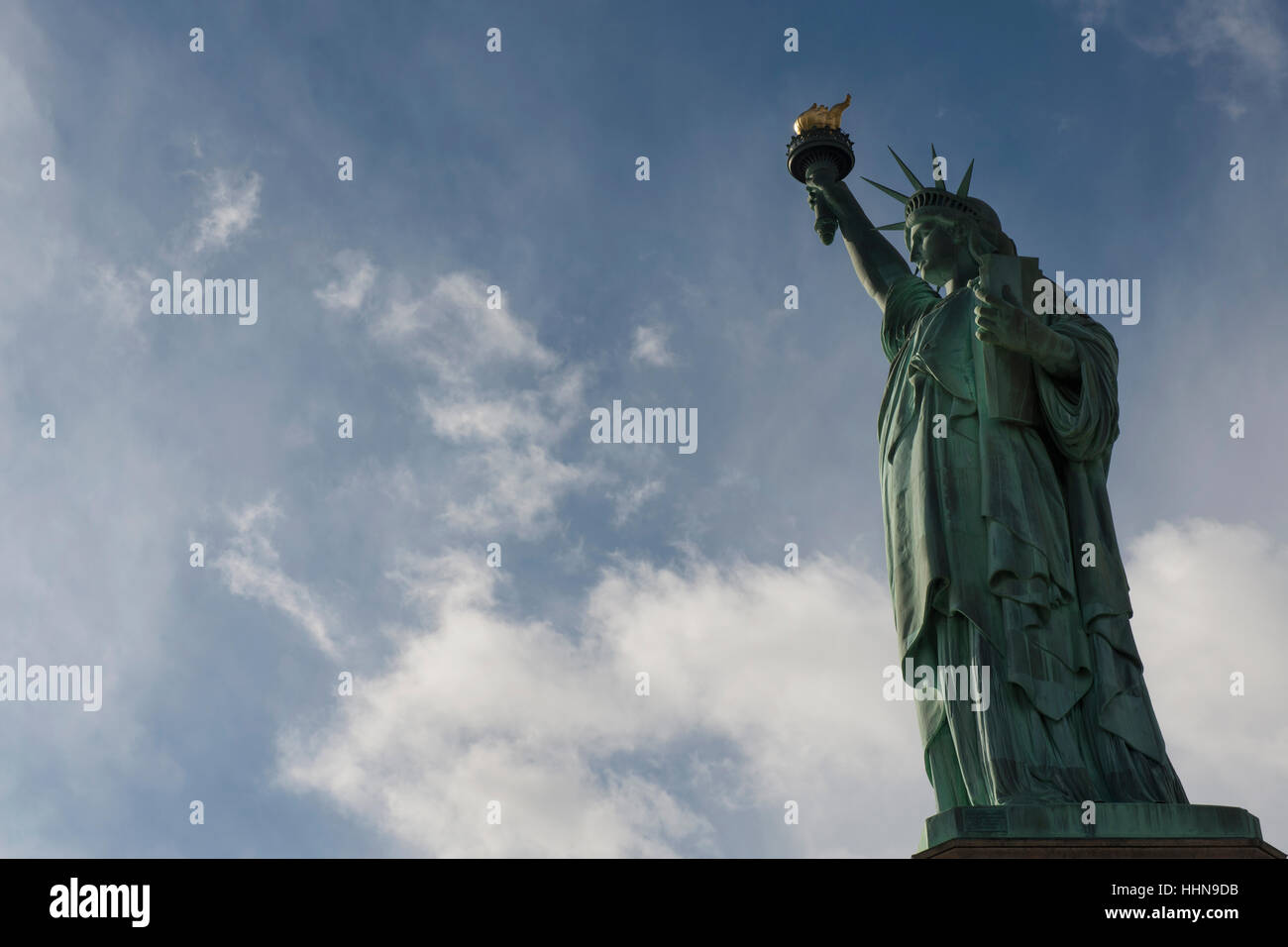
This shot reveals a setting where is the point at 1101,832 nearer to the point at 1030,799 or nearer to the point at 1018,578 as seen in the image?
the point at 1030,799

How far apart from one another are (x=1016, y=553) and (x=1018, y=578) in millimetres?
245

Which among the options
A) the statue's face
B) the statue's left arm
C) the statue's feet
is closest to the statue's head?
the statue's face

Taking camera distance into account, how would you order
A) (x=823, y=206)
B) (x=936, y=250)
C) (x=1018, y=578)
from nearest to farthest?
1. (x=1018, y=578)
2. (x=936, y=250)
3. (x=823, y=206)

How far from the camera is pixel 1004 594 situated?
1246 cm

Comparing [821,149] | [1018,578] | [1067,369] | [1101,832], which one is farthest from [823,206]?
[1101,832]

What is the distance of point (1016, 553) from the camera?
494 inches

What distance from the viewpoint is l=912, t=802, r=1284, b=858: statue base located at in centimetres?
1076

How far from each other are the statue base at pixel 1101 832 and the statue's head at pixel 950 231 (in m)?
6.39

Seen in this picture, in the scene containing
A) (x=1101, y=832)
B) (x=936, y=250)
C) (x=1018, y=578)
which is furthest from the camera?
(x=936, y=250)

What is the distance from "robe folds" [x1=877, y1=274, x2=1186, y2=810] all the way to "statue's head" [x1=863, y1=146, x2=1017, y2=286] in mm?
809
